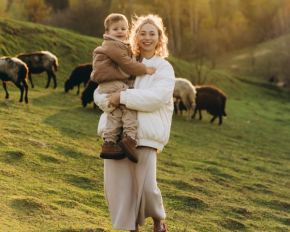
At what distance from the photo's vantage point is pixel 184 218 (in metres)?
4.98

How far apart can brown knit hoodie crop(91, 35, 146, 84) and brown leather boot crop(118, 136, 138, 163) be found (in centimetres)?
62

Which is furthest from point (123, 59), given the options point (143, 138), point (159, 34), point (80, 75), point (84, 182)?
point (80, 75)

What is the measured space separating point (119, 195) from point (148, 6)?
48047 millimetres

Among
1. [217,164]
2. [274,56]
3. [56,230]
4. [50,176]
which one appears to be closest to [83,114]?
[217,164]

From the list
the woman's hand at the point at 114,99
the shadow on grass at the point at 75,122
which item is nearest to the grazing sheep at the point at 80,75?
the shadow on grass at the point at 75,122

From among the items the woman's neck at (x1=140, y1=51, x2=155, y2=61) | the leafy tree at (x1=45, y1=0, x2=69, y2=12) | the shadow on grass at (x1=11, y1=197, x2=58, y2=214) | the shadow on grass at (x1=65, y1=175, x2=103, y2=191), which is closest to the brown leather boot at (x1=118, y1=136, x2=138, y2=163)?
the woman's neck at (x1=140, y1=51, x2=155, y2=61)

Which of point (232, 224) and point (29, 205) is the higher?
point (29, 205)

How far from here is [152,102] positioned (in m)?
3.26

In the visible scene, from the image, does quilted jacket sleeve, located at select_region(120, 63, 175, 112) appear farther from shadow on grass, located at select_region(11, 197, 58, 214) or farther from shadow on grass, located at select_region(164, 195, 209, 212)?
shadow on grass, located at select_region(164, 195, 209, 212)

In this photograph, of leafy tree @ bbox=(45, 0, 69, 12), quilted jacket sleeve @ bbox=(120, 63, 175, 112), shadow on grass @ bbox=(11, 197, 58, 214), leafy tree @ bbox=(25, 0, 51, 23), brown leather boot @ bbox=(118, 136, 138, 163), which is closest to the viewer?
brown leather boot @ bbox=(118, 136, 138, 163)

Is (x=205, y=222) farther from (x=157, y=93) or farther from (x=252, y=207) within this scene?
(x=157, y=93)

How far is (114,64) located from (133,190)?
1.19m

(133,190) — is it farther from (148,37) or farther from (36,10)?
(36,10)

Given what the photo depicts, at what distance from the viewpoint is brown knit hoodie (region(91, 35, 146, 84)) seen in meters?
3.33
